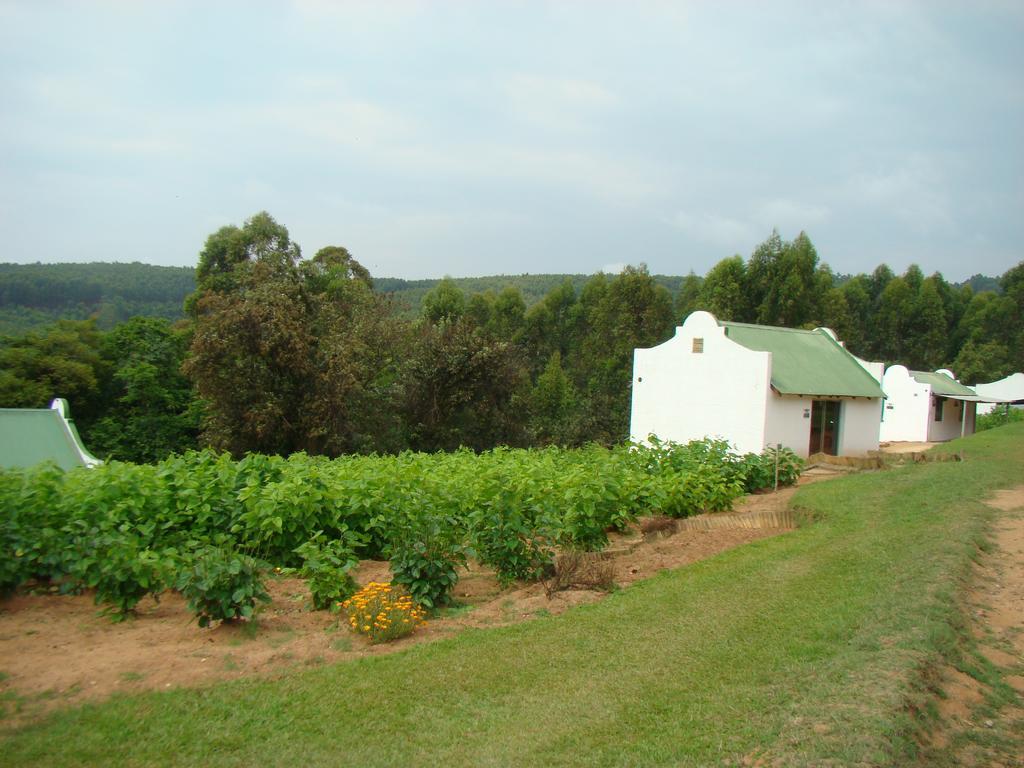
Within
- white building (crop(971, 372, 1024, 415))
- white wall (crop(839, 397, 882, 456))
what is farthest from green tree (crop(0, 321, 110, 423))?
white building (crop(971, 372, 1024, 415))

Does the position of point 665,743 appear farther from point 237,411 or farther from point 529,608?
point 237,411

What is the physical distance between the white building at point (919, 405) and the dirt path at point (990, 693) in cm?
2615

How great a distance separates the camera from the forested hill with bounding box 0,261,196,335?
35.2m

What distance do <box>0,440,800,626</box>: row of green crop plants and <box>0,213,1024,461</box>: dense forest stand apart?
5.22 metres

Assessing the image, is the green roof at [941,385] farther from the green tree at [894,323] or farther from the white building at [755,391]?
the green tree at [894,323]

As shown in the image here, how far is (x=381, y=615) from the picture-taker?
18.5 ft

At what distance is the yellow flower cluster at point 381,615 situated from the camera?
18.4 feet

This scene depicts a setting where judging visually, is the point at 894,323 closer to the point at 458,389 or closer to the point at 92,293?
the point at 458,389

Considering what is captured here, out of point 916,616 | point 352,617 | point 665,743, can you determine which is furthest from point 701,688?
point 352,617

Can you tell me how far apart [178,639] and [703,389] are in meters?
18.4

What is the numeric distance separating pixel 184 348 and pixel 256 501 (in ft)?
84.7

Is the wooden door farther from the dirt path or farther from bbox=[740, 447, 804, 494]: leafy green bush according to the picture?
the dirt path

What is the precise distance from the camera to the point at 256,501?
7.14 meters

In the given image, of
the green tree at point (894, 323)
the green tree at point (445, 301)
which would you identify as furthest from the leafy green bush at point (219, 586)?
the green tree at point (894, 323)
